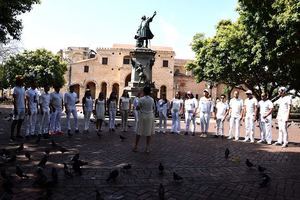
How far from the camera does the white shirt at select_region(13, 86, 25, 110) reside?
10.9m

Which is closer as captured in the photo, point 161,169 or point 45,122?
point 161,169

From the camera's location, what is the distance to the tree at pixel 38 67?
5131cm

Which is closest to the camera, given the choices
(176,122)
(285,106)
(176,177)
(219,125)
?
(176,177)

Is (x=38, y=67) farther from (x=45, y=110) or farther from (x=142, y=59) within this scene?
(x=45, y=110)

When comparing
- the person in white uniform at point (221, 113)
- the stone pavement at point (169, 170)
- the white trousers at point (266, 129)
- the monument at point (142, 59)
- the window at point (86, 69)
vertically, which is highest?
the window at point (86, 69)

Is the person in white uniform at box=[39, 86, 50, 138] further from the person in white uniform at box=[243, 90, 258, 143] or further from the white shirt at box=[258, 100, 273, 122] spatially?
the white shirt at box=[258, 100, 273, 122]

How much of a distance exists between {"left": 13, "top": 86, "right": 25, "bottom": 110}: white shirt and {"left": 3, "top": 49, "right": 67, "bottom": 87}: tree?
40575 millimetres

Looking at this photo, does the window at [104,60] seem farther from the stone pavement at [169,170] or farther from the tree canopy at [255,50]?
the stone pavement at [169,170]

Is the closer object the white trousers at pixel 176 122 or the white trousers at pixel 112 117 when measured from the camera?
the white trousers at pixel 112 117

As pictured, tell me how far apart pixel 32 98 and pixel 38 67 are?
4244cm

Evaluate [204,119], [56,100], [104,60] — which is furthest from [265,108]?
[104,60]

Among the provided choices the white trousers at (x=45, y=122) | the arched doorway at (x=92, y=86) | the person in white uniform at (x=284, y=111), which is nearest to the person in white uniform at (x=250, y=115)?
the person in white uniform at (x=284, y=111)

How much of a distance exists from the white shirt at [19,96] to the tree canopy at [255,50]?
11665mm

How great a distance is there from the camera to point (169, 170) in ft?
25.7
